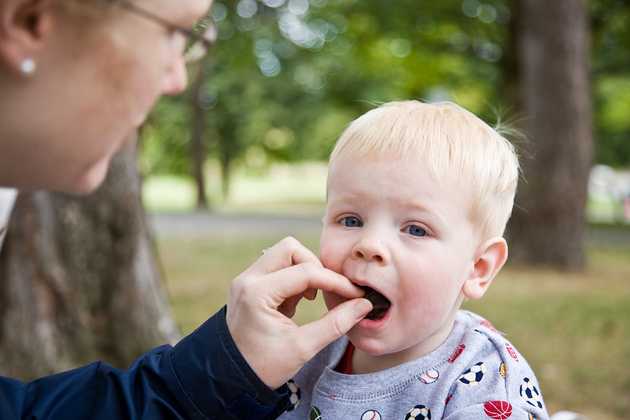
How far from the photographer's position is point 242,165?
1289 inches

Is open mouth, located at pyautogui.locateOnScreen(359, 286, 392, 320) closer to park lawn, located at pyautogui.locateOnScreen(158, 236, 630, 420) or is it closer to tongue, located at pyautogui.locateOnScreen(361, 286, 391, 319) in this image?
tongue, located at pyautogui.locateOnScreen(361, 286, 391, 319)

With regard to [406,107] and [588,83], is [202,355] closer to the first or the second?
[406,107]

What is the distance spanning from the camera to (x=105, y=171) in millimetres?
1332

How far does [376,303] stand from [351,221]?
177 mm

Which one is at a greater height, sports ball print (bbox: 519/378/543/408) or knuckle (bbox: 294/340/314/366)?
knuckle (bbox: 294/340/314/366)

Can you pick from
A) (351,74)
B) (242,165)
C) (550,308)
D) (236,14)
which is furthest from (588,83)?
(242,165)

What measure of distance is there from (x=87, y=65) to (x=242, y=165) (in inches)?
1251

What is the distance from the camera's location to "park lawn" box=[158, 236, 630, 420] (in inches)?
195

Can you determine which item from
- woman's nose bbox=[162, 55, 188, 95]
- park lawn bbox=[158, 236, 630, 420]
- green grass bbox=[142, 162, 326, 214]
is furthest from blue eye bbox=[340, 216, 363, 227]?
green grass bbox=[142, 162, 326, 214]

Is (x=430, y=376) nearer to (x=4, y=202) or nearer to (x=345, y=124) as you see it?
(x=4, y=202)

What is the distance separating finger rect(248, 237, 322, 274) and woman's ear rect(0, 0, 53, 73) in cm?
57

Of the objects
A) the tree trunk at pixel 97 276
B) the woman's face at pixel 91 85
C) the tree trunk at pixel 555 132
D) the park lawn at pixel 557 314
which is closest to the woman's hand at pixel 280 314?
the woman's face at pixel 91 85

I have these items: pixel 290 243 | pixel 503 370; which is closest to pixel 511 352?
pixel 503 370

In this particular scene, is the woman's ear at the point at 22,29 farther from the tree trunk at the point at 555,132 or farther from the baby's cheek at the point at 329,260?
the tree trunk at the point at 555,132
